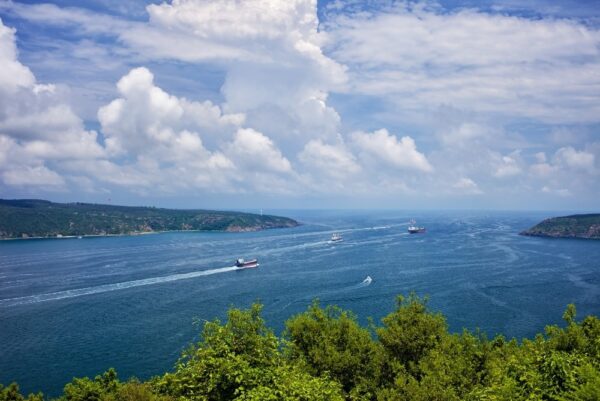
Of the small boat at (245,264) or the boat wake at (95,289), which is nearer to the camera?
the boat wake at (95,289)

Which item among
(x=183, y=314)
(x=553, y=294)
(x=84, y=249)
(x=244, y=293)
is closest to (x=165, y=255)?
(x=84, y=249)

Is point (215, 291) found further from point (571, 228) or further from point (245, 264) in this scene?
point (571, 228)

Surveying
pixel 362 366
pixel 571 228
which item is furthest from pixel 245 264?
pixel 571 228

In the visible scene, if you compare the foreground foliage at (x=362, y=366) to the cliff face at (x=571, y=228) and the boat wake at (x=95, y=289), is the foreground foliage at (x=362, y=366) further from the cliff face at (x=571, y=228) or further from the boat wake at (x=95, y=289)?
the cliff face at (x=571, y=228)

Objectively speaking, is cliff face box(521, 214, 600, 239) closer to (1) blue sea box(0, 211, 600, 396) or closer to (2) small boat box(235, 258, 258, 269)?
(1) blue sea box(0, 211, 600, 396)

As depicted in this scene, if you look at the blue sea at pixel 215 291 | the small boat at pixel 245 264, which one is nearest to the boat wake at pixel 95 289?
the blue sea at pixel 215 291

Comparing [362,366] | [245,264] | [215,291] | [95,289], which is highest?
[362,366]

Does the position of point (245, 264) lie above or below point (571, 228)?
below
